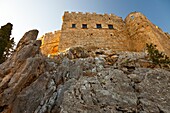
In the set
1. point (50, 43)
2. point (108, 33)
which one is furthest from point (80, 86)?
point (50, 43)

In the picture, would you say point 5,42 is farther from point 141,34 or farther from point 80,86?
point 141,34

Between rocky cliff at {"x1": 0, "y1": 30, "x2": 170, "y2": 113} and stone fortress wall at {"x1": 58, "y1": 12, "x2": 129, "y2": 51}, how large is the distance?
7.18 meters

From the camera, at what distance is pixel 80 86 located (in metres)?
10.9

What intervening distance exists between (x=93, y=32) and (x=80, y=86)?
530 inches

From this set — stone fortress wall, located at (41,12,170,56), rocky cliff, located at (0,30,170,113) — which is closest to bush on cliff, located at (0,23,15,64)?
rocky cliff, located at (0,30,170,113)

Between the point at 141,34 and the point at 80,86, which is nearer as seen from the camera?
the point at 80,86

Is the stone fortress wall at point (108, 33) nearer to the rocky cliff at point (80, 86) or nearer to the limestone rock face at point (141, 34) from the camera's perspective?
the limestone rock face at point (141, 34)

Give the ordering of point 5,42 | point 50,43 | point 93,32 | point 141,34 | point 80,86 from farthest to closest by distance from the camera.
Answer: point 50,43 < point 93,32 < point 141,34 < point 5,42 < point 80,86

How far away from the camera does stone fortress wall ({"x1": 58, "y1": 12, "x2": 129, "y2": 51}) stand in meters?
21.8

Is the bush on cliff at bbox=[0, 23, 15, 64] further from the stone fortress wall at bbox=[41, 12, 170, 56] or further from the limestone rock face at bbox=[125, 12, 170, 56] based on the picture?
the limestone rock face at bbox=[125, 12, 170, 56]

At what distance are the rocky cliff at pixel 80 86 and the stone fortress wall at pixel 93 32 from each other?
23.5 feet

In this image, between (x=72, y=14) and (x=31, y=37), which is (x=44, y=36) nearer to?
(x=72, y=14)

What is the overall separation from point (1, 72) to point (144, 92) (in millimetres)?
10349

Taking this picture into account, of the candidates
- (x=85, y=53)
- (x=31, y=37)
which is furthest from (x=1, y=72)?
(x=85, y=53)
